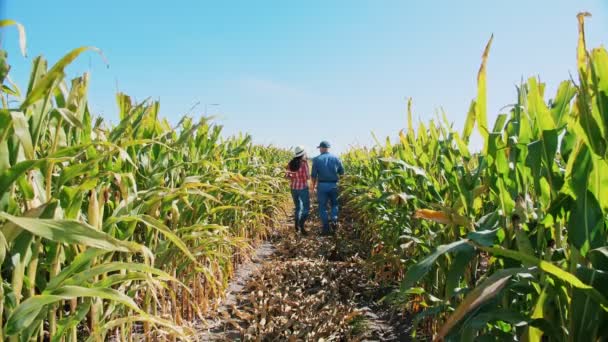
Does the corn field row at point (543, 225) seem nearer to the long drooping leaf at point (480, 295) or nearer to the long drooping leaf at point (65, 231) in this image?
the long drooping leaf at point (480, 295)

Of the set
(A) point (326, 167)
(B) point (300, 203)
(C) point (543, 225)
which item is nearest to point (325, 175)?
(A) point (326, 167)

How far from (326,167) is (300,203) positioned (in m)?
0.76

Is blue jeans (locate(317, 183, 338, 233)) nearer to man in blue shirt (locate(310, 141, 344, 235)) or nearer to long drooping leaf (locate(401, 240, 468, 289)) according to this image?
man in blue shirt (locate(310, 141, 344, 235))

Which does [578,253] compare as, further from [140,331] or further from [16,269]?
[140,331]

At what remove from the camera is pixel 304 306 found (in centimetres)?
308

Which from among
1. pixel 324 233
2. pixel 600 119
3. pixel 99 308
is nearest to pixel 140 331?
pixel 99 308

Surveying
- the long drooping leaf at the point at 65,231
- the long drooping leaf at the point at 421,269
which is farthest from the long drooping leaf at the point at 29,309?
the long drooping leaf at the point at 421,269

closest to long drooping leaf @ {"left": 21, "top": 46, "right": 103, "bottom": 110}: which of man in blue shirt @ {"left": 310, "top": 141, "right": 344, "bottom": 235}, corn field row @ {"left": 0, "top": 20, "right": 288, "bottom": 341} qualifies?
corn field row @ {"left": 0, "top": 20, "right": 288, "bottom": 341}

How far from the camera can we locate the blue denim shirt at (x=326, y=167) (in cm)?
673

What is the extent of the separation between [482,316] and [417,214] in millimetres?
352

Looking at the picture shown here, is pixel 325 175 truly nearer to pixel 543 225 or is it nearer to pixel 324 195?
pixel 324 195

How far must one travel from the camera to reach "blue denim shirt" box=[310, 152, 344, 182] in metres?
6.73

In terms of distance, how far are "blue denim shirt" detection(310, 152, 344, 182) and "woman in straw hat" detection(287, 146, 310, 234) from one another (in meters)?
0.24

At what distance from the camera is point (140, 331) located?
2740 mm
